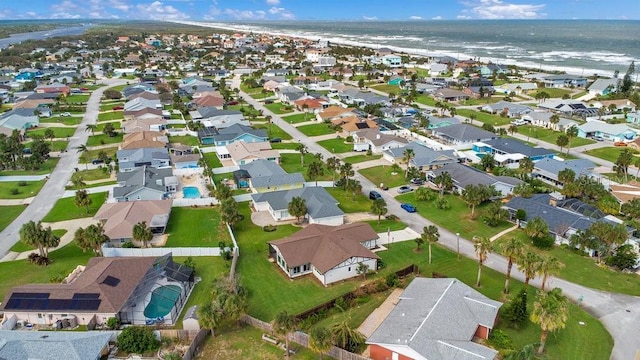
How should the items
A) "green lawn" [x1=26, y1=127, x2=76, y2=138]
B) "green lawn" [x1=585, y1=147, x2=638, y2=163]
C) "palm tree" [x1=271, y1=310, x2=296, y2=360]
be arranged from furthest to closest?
"green lawn" [x1=26, y1=127, x2=76, y2=138] < "green lawn" [x1=585, y1=147, x2=638, y2=163] < "palm tree" [x1=271, y1=310, x2=296, y2=360]

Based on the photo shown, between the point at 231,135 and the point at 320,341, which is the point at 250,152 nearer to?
the point at 231,135

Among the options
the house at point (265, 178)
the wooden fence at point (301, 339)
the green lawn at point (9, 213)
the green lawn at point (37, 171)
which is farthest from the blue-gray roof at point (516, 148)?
the green lawn at point (37, 171)

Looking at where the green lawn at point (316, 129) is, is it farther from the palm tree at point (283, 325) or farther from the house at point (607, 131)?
the palm tree at point (283, 325)

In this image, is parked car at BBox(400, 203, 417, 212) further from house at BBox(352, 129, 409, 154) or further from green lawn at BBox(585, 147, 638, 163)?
green lawn at BBox(585, 147, 638, 163)

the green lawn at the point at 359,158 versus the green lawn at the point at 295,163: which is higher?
the green lawn at the point at 359,158

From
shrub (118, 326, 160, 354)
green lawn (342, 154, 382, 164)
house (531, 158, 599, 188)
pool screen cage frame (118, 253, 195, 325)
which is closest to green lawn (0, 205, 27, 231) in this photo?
pool screen cage frame (118, 253, 195, 325)

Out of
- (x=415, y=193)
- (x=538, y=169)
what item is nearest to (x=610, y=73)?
(x=538, y=169)

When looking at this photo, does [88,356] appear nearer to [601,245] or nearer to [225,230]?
[225,230]
